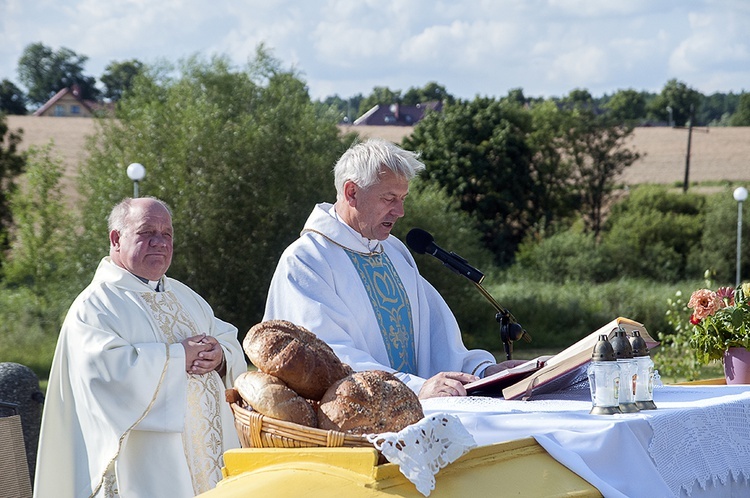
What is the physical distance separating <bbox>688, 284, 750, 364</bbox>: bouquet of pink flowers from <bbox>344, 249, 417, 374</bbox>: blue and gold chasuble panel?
122 centimetres

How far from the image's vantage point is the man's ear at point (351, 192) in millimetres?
4453

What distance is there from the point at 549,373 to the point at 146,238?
6.51 ft

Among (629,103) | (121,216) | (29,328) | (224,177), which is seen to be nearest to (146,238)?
(121,216)

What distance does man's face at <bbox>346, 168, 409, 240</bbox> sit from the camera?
4.34m

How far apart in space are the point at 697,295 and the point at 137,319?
2.41 meters

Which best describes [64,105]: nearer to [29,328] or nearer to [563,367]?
[29,328]

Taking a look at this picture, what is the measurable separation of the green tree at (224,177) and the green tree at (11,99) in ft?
112

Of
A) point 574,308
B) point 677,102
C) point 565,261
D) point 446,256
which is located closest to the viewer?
point 446,256

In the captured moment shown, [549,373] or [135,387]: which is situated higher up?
[549,373]

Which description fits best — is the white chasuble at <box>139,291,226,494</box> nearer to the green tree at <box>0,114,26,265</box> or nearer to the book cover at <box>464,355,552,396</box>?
the book cover at <box>464,355,552,396</box>

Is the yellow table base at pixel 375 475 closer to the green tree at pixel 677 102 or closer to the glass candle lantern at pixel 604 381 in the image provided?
the glass candle lantern at pixel 604 381

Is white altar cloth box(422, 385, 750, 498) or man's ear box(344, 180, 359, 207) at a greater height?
man's ear box(344, 180, 359, 207)

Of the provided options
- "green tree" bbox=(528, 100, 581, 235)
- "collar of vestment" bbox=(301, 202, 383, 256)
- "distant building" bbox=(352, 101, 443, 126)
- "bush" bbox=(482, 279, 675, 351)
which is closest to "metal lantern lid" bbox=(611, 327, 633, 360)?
"collar of vestment" bbox=(301, 202, 383, 256)

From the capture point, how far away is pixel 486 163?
127ft
